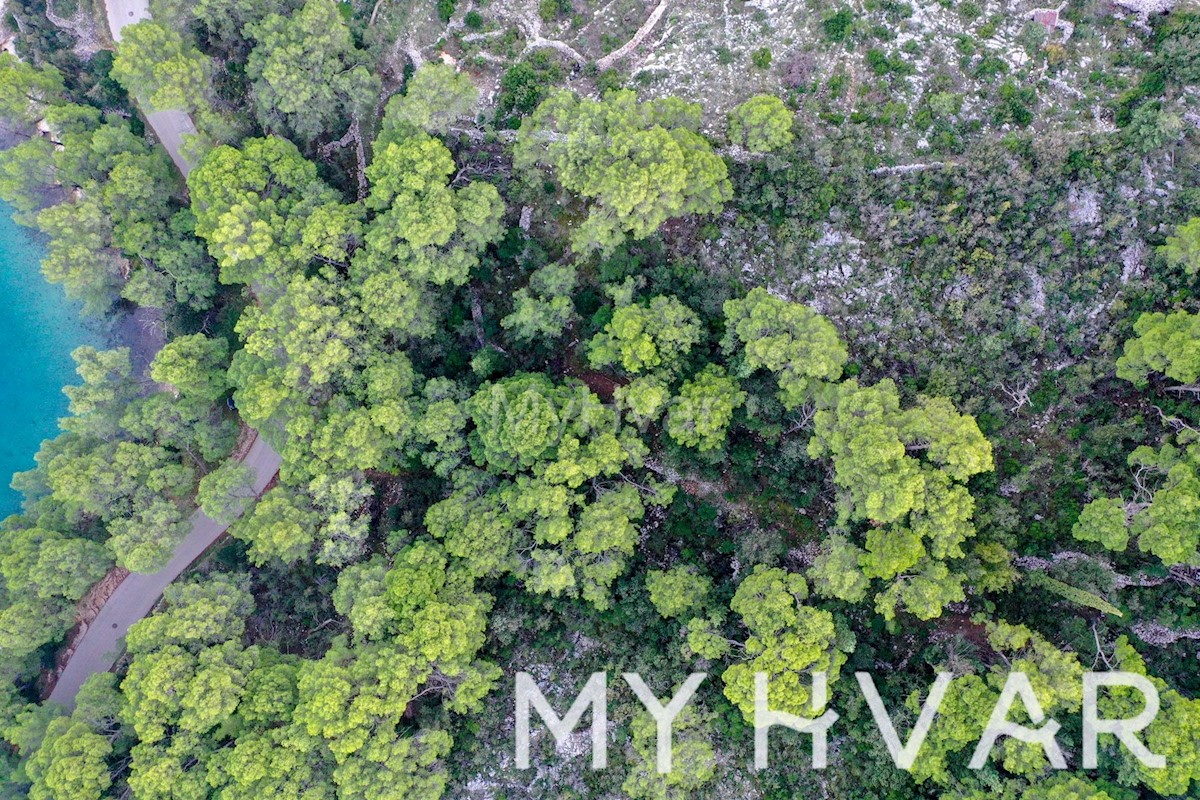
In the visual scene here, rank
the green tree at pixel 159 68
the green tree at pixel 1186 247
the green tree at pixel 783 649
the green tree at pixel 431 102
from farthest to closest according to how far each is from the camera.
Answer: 1. the green tree at pixel 159 68
2. the green tree at pixel 431 102
3. the green tree at pixel 783 649
4. the green tree at pixel 1186 247

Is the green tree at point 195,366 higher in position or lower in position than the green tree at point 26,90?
lower

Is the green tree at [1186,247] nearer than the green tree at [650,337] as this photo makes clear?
Yes

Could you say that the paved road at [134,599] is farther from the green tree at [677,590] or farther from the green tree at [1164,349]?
the green tree at [1164,349]

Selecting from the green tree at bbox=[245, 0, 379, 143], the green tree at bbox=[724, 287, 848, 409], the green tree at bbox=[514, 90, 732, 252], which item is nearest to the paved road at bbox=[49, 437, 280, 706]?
the green tree at bbox=[245, 0, 379, 143]

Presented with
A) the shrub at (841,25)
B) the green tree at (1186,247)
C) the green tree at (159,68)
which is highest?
the shrub at (841,25)

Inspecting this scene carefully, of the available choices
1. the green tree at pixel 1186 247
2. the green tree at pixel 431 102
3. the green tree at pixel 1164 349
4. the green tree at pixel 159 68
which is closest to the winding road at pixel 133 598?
the green tree at pixel 159 68

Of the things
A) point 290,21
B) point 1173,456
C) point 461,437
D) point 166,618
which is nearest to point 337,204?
point 290,21

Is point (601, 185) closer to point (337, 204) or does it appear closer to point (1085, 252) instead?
point (337, 204)
